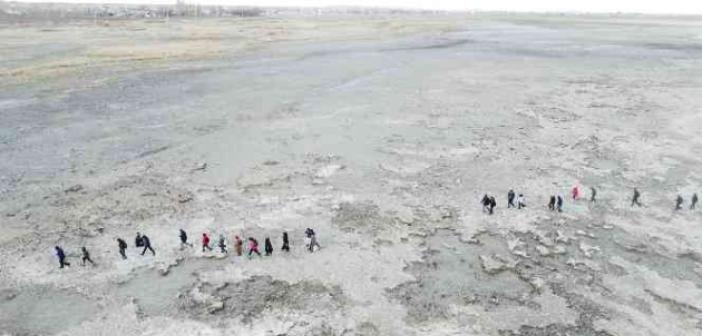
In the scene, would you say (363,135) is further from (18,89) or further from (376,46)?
(376,46)

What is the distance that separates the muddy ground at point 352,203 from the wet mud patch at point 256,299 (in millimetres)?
76

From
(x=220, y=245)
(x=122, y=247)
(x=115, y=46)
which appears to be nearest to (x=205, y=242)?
(x=220, y=245)

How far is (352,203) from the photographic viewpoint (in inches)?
1054

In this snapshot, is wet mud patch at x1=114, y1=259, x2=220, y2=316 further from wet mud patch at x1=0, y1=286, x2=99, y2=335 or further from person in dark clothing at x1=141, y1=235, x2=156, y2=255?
wet mud patch at x1=0, y1=286, x2=99, y2=335

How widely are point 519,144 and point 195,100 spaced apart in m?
28.7

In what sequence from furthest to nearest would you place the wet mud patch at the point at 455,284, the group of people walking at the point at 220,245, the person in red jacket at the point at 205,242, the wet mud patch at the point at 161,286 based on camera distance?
1. the person in red jacket at the point at 205,242
2. the group of people walking at the point at 220,245
3. the wet mud patch at the point at 455,284
4. the wet mud patch at the point at 161,286

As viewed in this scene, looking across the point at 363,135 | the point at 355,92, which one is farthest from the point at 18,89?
the point at 363,135

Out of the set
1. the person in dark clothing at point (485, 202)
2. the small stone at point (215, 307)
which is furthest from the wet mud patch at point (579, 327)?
the small stone at point (215, 307)

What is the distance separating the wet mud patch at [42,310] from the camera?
685 inches

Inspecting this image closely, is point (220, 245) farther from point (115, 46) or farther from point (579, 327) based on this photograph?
point (115, 46)

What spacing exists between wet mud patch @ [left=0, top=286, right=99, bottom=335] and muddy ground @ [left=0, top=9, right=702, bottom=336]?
0.24ft

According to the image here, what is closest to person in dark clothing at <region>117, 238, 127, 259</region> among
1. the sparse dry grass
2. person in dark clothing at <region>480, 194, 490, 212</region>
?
person in dark clothing at <region>480, 194, 490, 212</region>

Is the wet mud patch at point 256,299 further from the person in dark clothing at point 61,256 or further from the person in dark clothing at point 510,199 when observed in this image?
the person in dark clothing at point 510,199

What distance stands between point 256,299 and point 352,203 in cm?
909
